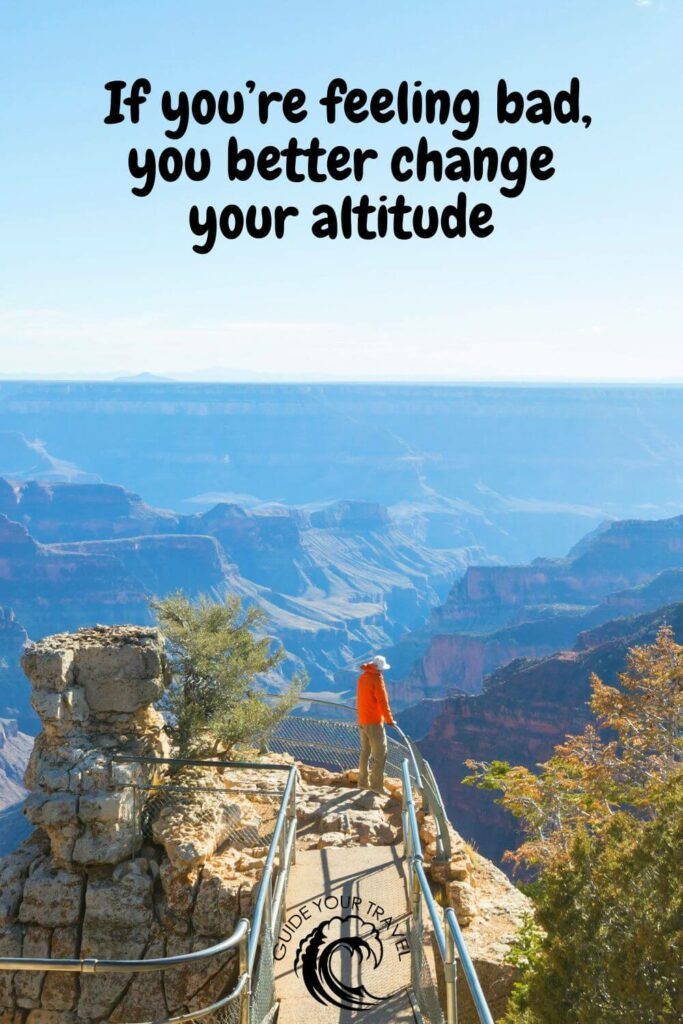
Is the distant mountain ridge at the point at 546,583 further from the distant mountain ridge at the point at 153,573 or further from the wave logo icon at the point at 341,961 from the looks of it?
the wave logo icon at the point at 341,961

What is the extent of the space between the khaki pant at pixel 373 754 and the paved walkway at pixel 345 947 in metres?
2.75

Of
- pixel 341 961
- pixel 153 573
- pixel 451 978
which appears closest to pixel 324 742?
pixel 341 961

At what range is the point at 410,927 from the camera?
8148 mm

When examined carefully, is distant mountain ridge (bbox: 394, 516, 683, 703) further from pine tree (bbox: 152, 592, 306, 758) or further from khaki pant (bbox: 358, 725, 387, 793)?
khaki pant (bbox: 358, 725, 387, 793)

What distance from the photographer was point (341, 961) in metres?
8.28

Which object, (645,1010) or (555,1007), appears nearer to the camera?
(645,1010)

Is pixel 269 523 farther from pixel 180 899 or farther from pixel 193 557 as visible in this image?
pixel 180 899

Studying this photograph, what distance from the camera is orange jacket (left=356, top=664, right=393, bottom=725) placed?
12922mm

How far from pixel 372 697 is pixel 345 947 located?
15.3ft

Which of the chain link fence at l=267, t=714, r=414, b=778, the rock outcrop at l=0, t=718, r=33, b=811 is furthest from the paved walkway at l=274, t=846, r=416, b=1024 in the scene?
the rock outcrop at l=0, t=718, r=33, b=811

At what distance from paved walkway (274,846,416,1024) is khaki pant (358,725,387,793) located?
9.01 ft

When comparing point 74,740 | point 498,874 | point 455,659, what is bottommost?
point 455,659

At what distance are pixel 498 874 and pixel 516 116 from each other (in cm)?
946

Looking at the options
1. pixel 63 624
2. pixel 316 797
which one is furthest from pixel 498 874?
pixel 63 624
